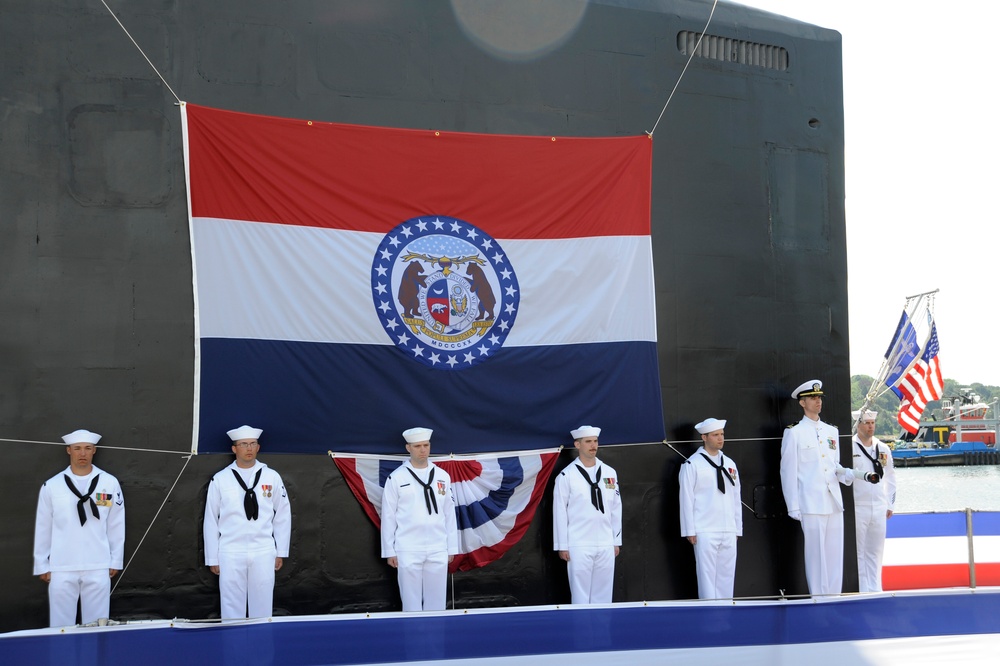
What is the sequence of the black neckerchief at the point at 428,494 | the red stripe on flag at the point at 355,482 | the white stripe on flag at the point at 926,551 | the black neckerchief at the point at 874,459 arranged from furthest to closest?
1. the white stripe on flag at the point at 926,551
2. the black neckerchief at the point at 874,459
3. the black neckerchief at the point at 428,494
4. the red stripe on flag at the point at 355,482

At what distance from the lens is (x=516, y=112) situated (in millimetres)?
6328

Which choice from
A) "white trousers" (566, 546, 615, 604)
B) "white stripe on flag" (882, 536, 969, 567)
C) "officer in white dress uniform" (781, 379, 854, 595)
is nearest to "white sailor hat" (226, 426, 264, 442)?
"white trousers" (566, 546, 615, 604)

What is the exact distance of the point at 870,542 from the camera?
8742 mm

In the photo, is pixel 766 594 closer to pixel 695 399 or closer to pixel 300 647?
pixel 695 399

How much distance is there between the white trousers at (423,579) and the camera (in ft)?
19.3

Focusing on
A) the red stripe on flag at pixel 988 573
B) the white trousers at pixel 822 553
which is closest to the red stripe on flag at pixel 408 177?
the white trousers at pixel 822 553

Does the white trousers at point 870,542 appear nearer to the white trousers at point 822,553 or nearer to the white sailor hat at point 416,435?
the white trousers at point 822,553

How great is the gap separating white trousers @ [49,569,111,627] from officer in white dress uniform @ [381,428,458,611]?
61.5 inches

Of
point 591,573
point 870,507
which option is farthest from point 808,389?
point 870,507

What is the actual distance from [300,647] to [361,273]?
103 inches

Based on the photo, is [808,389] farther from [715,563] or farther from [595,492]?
[595,492]

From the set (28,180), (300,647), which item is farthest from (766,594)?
(28,180)

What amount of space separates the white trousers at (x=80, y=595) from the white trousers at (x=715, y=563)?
3723 millimetres

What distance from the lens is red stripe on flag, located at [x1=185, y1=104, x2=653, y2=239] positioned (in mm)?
5711
